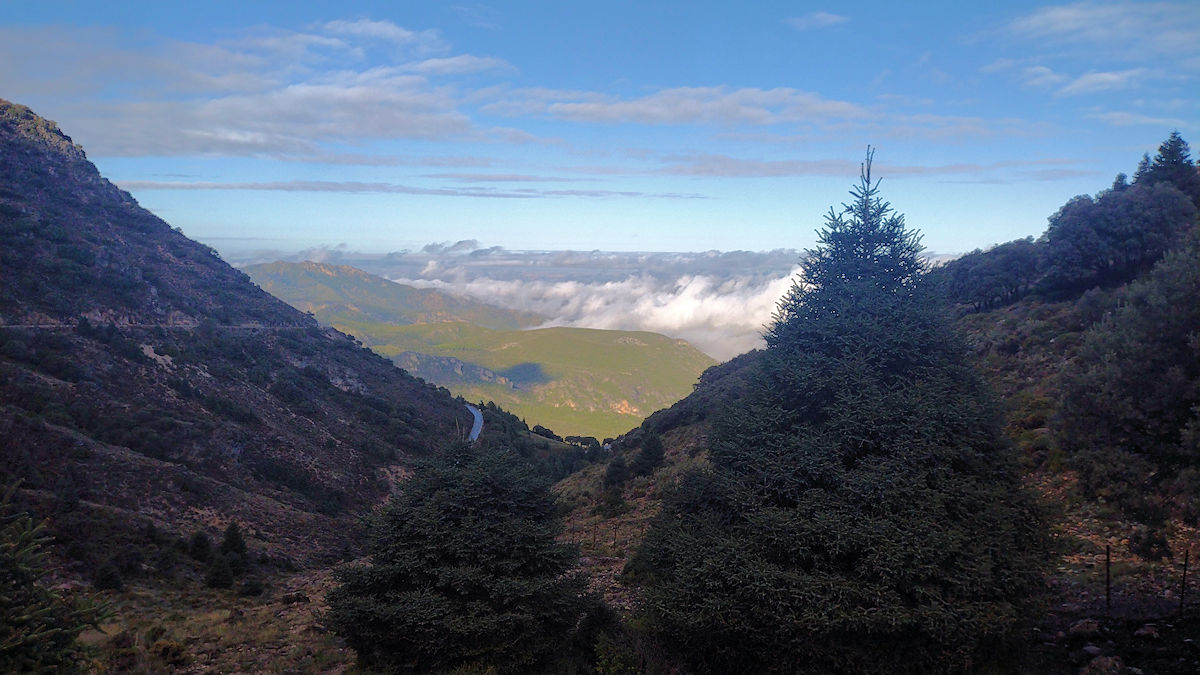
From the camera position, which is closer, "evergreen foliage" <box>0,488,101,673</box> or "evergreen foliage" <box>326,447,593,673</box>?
"evergreen foliage" <box>0,488,101,673</box>

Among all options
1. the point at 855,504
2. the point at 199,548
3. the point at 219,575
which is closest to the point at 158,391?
the point at 199,548

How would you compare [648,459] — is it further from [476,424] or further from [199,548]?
[476,424]

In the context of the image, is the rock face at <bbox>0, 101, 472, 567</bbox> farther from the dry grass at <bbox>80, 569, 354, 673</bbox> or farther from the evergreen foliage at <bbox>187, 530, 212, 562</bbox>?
the dry grass at <bbox>80, 569, 354, 673</bbox>

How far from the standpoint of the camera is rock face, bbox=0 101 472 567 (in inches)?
1163

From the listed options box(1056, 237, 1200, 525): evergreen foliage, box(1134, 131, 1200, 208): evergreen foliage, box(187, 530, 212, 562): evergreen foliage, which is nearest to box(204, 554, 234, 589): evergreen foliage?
box(187, 530, 212, 562): evergreen foliage

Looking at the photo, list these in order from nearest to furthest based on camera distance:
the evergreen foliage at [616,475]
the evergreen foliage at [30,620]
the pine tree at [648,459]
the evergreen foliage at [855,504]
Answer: the evergreen foliage at [30,620], the evergreen foliage at [855,504], the evergreen foliage at [616,475], the pine tree at [648,459]

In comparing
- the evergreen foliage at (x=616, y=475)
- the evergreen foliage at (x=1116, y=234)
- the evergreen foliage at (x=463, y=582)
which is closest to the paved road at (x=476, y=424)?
the evergreen foliage at (x=616, y=475)

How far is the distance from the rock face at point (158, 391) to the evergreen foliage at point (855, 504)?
756 centimetres

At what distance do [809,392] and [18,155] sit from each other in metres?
91.2

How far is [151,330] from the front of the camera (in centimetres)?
5309

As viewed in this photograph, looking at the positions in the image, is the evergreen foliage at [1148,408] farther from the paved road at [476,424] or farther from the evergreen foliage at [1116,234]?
the paved road at [476,424]

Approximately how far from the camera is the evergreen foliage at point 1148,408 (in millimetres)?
15398

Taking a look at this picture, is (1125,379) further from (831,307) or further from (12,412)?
(12,412)

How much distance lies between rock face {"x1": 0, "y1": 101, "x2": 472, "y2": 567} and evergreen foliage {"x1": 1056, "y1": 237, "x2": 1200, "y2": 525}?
17.1 m
